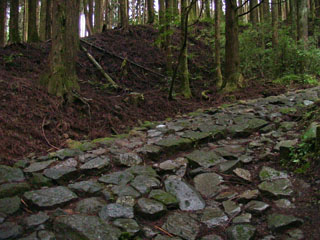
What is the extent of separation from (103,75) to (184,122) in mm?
4502

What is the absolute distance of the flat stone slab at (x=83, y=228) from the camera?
2.46 metres

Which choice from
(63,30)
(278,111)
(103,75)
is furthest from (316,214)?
(103,75)

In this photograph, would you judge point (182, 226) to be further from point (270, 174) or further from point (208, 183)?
point (270, 174)

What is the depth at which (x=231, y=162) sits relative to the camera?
3883 mm

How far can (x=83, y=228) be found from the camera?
2.53 m

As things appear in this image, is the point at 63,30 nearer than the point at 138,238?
No

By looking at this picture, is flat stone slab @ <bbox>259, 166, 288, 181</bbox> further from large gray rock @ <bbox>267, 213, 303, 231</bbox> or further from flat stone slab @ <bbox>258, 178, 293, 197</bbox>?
large gray rock @ <bbox>267, 213, 303, 231</bbox>

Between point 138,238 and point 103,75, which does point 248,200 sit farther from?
point 103,75

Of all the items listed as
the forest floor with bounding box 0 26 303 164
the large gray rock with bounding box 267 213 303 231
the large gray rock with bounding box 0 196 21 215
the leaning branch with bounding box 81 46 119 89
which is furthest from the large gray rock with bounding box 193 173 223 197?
the leaning branch with bounding box 81 46 119 89

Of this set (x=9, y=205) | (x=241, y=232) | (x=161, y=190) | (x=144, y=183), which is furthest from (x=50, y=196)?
(x=241, y=232)

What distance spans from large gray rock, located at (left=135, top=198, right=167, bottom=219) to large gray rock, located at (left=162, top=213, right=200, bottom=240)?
115 millimetres

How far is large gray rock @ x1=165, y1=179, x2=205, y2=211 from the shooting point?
3.10 metres

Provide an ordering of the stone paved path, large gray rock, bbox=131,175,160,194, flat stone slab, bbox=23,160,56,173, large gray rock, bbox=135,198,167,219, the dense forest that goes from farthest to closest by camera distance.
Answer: the dense forest
flat stone slab, bbox=23,160,56,173
large gray rock, bbox=131,175,160,194
large gray rock, bbox=135,198,167,219
the stone paved path

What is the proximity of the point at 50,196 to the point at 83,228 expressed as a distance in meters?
0.76
